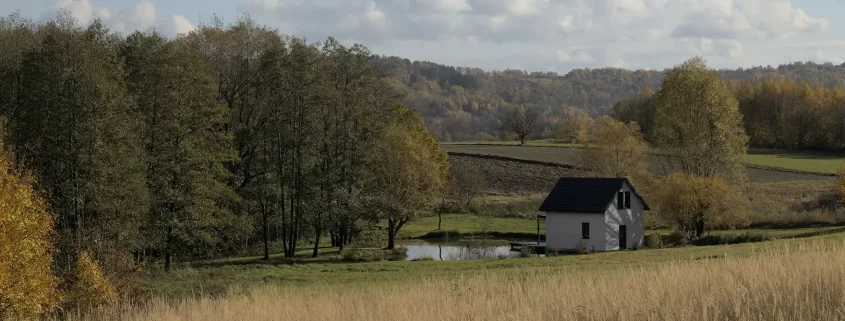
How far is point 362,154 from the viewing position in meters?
46.3

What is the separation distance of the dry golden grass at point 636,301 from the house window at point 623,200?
34784mm

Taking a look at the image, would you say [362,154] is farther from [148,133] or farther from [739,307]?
[739,307]

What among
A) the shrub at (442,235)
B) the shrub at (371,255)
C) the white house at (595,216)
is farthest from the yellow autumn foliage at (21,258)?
the shrub at (442,235)

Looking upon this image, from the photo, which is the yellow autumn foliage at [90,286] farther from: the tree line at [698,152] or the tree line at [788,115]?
the tree line at [788,115]

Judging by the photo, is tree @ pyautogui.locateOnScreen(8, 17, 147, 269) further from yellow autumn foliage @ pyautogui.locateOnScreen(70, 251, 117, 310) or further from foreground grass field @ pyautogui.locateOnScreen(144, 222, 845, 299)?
yellow autumn foliage @ pyautogui.locateOnScreen(70, 251, 117, 310)

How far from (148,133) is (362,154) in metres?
13.2

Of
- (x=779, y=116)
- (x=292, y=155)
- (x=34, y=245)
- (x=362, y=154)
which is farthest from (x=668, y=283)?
(x=779, y=116)

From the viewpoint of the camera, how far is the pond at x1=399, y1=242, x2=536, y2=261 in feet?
143

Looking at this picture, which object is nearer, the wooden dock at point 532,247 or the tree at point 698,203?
the tree at point 698,203

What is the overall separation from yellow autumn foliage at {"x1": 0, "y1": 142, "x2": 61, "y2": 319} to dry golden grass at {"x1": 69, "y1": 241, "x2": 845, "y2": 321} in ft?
30.3

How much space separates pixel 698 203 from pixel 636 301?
37.1 m

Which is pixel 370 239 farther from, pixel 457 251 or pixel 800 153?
pixel 800 153

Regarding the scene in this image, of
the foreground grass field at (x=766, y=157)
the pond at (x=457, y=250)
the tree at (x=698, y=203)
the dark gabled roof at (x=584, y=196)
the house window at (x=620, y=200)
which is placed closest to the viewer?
the pond at (x=457, y=250)

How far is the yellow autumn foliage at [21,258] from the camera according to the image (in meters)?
21.6
